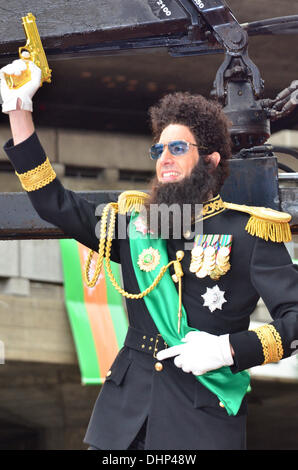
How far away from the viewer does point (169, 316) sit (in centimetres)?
287

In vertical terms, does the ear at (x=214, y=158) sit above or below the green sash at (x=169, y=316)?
above

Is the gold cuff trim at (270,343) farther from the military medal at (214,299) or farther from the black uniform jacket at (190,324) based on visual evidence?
the military medal at (214,299)

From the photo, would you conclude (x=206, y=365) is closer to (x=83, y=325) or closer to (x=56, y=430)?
(x=83, y=325)

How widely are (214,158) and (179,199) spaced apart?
8.2 inches

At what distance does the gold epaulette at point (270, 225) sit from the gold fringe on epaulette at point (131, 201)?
39 cm

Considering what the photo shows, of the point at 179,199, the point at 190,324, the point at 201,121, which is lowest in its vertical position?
the point at 190,324

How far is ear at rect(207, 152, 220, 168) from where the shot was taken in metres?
3.04

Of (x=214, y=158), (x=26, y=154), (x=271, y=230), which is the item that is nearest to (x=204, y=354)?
(x=271, y=230)

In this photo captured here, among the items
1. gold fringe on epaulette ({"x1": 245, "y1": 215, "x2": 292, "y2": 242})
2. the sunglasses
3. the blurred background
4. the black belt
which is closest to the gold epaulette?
gold fringe on epaulette ({"x1": 245, "y1": 215, "x2": 292, "y2": 242})

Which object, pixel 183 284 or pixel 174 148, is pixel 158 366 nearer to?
pixel 183 284

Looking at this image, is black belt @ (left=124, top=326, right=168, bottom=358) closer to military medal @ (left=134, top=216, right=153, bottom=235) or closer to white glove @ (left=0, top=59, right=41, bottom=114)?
military medal @ (left=134, top=216, right=153, bottom=235)

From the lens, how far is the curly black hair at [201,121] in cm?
302

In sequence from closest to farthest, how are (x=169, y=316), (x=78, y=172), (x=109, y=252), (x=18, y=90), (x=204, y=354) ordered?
(x=204, y=354), (x=18, y=90), (x=169, y=316), (x=109, y=252), (x=78, y=172)

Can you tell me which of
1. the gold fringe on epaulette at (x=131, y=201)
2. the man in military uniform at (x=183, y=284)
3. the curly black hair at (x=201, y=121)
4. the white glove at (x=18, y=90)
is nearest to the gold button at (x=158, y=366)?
the man in military uniform at (x=183, y=284)
